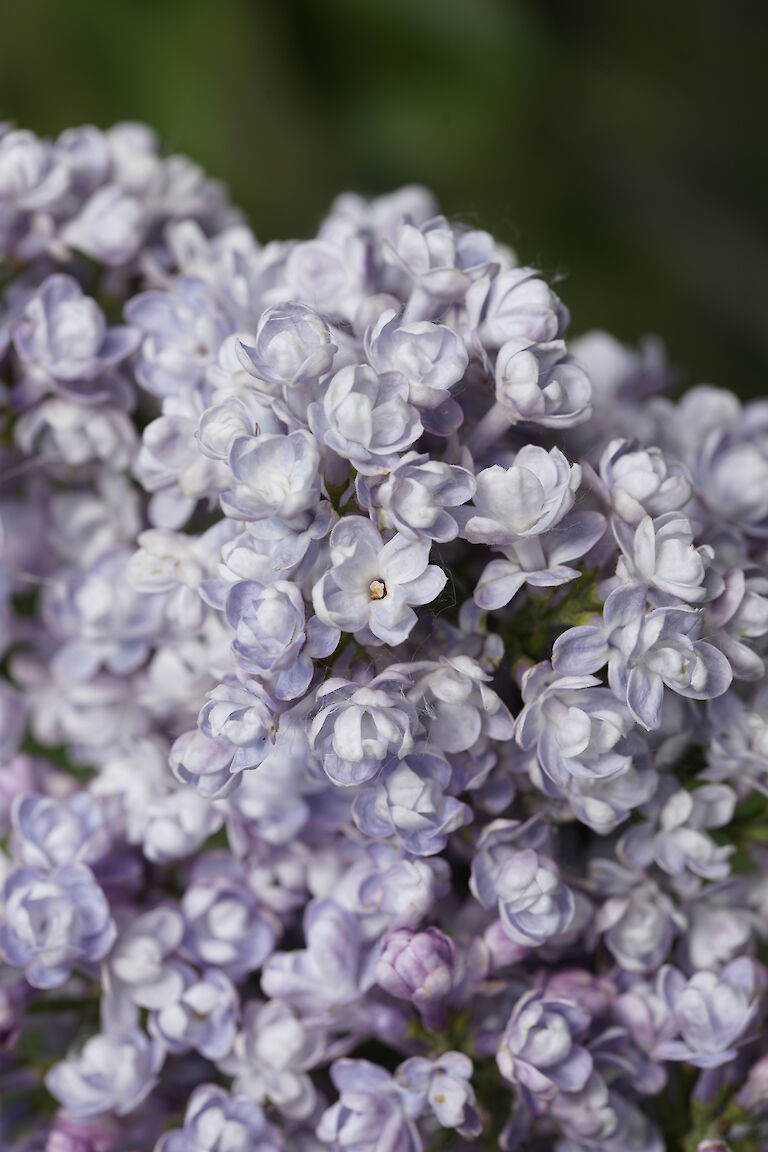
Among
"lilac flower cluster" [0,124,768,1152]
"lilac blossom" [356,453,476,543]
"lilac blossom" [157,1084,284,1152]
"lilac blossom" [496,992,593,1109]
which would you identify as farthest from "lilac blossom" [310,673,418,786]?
"lilac blossom" [157,1084,284,1152]

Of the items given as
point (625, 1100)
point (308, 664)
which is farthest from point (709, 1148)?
point (308, 664)

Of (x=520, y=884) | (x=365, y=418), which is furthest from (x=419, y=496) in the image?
(x=520, y=884)

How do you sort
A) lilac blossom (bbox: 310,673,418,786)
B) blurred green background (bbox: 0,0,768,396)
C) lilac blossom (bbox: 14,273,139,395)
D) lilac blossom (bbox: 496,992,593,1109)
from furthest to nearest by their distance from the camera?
blurred green background (bbox: 0,0,768,396) < lilac blossom (bbox: 14,273,139,395) < lilac blossom (bbox: 496,992,593,1109) < lilac blossom (bbox: 310,673,418,786)

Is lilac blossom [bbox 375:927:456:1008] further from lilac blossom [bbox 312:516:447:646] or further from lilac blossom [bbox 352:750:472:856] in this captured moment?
lilac blossom [bbox 312:516:447:646]

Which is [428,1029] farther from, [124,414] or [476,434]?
[124,414]

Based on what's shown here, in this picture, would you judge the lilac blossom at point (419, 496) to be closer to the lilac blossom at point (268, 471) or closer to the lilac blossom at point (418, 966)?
the lilac blossom at point (268, 471)

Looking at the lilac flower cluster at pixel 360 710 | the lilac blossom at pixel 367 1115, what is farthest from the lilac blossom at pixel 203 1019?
the lilac blossom at pixel 367 1115

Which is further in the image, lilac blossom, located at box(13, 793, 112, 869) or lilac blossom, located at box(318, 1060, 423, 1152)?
lilac blossom, located at box(13, 793, 112, 869)
